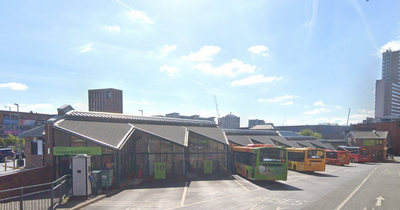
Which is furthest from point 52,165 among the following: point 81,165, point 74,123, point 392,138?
point 392,138

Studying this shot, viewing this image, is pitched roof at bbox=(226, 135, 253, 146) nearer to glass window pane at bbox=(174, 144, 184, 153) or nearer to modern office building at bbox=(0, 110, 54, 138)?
glass window pane at bbox=(174, 144, 184, 153)

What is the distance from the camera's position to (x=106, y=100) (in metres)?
118

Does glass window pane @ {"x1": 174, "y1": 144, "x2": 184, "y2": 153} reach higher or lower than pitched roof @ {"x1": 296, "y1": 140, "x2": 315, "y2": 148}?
higher

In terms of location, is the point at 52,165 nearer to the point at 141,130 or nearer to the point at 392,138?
the point at 141,130

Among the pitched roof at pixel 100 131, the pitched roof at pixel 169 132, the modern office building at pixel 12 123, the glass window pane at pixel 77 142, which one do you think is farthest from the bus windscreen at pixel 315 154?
the modern office building at pixel 12 123

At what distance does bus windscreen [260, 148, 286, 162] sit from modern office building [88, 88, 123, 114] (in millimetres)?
107001

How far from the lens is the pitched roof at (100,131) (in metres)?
18.5

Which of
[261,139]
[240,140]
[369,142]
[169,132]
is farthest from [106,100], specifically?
[369,142]

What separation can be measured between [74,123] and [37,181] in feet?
16.5

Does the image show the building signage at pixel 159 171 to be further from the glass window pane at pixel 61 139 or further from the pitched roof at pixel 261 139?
the pitched roof at pixel 261 139

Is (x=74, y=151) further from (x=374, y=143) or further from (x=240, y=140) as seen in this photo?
(x=374, y=143)

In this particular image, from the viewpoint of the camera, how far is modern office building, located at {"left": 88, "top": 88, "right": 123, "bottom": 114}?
11831 centimetres

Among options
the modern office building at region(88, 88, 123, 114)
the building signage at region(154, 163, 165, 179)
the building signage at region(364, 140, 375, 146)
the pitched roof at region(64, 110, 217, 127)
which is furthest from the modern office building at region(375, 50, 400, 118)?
the building signage at region(154, 163, 165, 179)

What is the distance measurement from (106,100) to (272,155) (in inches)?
4328
